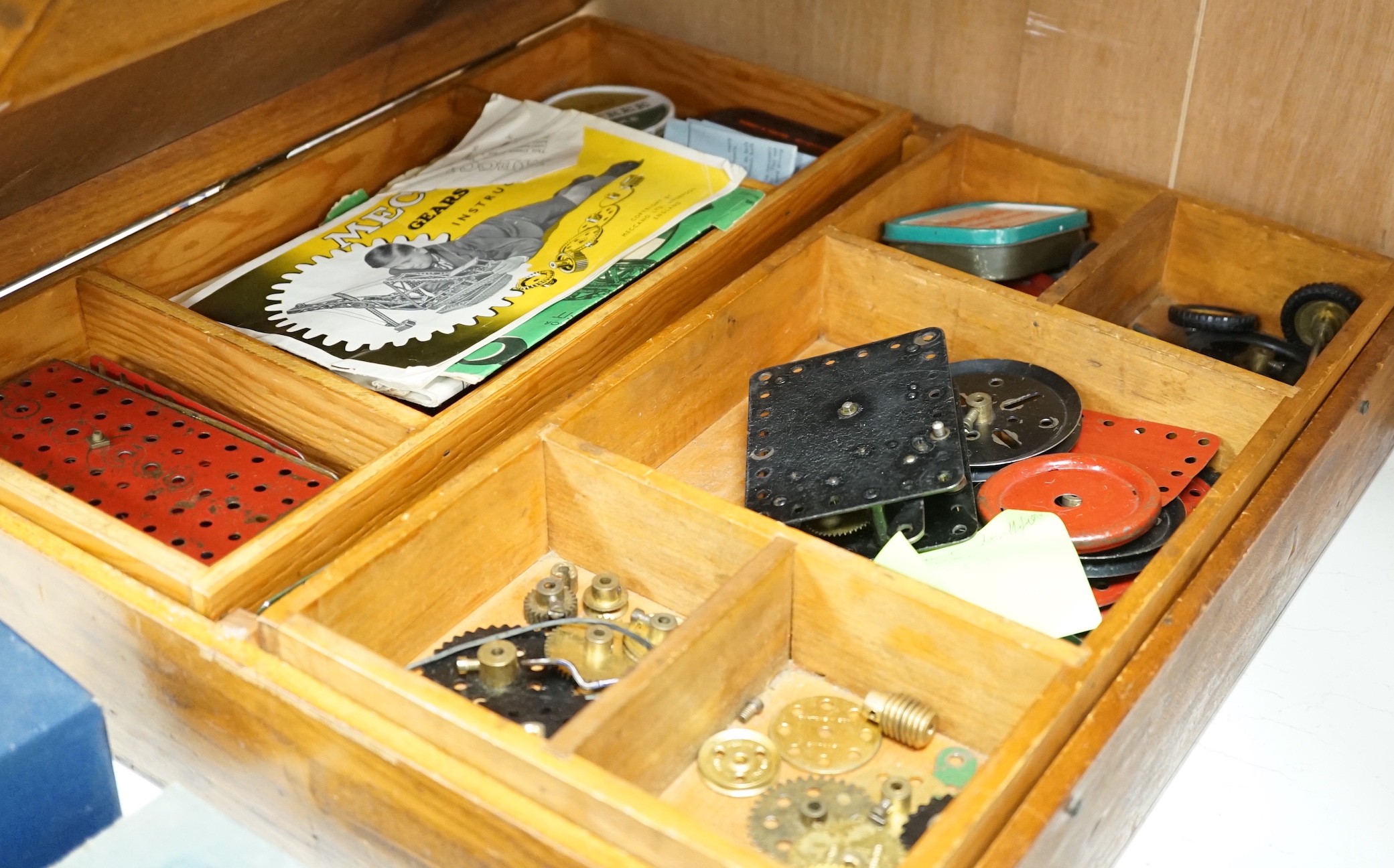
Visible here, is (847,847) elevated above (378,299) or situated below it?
below

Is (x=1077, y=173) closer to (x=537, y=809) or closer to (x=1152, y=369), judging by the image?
(x=1152, y=369)

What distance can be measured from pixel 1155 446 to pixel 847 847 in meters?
0.56

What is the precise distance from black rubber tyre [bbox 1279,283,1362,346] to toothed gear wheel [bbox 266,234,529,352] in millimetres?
842

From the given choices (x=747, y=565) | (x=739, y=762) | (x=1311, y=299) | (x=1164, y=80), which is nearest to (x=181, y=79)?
(x=747, y=565)

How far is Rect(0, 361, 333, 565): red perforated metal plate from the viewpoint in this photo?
1296 millimetres

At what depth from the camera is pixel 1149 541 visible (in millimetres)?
1303

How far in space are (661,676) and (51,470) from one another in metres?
0.65

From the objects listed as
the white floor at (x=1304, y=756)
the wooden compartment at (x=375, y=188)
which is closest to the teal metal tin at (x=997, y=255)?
the wooden compartment at (x=375, y=188)

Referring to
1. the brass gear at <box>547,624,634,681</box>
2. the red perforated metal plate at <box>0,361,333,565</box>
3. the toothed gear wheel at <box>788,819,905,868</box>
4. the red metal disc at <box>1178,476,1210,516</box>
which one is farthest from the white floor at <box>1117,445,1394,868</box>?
the red perforated metal plate at <box>0,361,333,565</box>

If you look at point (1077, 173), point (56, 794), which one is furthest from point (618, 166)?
point (56, 794)

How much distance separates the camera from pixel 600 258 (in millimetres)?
1571

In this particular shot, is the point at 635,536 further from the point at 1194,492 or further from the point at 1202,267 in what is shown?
the point at 1202,267

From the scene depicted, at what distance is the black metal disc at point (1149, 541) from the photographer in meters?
1.29

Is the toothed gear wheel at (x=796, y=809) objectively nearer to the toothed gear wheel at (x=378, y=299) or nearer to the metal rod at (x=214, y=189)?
the toothed gear wheel at (x=378, y=299)
